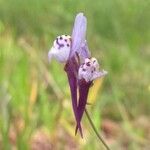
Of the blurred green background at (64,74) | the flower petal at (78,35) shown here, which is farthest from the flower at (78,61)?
the blurred green background at (64,74)

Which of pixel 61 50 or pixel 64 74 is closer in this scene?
pixel 61 50

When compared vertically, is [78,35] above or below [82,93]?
above

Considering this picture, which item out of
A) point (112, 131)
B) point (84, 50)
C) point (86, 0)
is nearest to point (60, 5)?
point (86, 0)

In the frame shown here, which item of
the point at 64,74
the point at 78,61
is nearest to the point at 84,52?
the point at 78,61

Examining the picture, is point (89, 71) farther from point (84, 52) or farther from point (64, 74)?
point (64, 74)

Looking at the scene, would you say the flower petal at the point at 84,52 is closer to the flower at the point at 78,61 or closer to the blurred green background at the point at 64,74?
the flower at the point at 78,61
